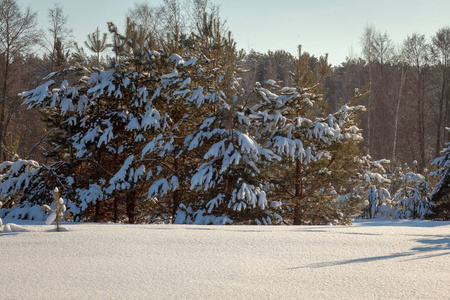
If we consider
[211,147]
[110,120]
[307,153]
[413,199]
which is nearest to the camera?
[211,147]

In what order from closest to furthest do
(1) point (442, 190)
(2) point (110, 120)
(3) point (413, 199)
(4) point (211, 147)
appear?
(4) point (211, 147) → (2) point (110, 120) → (1) point (442, 190) → (3) point (413, 199)

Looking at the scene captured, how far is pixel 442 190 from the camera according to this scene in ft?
37.7

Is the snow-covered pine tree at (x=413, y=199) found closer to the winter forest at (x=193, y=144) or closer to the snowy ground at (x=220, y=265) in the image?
the winter forest at (x=193, y=144)

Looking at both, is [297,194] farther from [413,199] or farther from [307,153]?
[413,199]

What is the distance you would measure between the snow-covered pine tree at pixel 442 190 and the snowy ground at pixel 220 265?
7832 mm

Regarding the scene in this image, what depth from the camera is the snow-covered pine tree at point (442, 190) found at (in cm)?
1144

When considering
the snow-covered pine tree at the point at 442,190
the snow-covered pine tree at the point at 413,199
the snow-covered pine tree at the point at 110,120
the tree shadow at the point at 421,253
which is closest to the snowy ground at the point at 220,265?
the tree shadow at the point at 421,253

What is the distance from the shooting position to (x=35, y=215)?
27.9 feet

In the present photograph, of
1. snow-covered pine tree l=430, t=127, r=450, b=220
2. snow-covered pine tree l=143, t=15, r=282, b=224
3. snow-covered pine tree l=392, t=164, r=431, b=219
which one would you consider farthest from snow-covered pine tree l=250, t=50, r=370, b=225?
snow-covered pine tree l=392, t=164, r=431, b=219

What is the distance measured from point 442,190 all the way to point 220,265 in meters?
10.6

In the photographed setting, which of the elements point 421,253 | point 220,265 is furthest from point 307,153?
point 220,265

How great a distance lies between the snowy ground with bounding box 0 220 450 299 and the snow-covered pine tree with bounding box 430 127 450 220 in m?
7.83

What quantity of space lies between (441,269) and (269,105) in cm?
628

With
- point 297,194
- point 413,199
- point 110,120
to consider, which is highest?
point 110,120
